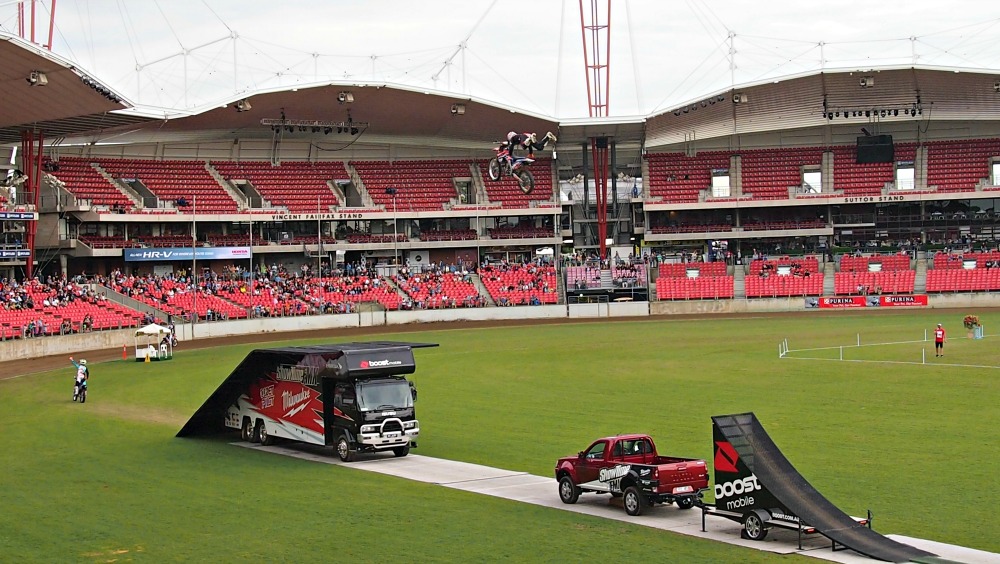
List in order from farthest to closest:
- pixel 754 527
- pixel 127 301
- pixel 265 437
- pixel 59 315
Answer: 1. pixel 127 301
2. pixel 59 315
3. pixel 265 437
4. pixel 754 527

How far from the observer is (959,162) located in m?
87.1

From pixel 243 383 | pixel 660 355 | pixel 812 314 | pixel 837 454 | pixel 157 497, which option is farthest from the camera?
pixel 812 314

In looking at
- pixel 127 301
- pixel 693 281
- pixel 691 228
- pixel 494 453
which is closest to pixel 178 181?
pixel 127 301

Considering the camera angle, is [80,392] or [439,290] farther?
[439,290]

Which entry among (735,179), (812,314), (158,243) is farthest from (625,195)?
(158,243)

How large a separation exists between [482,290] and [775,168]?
26713 mm

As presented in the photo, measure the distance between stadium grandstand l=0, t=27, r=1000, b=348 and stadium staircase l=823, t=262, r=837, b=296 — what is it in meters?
0.23

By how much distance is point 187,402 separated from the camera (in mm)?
37875

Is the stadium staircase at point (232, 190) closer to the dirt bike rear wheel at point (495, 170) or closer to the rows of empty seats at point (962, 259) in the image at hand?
the dirt bike rear wheel at point (495, 170)

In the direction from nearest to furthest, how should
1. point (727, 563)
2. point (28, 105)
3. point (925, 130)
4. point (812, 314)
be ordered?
point (727, 563)
point (28, 105)
point (812, 314)
point (925, 130)

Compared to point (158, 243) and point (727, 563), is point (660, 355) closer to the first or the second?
point (727, 563)

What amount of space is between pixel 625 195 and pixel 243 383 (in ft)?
214

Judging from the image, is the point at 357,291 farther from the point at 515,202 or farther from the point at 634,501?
the point at 634,501

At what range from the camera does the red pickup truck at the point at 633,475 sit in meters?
19.0
